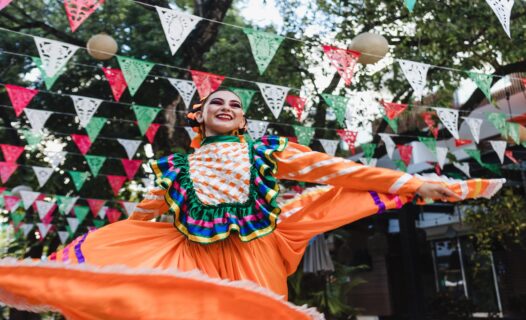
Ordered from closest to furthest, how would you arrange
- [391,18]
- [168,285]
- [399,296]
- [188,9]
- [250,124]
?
1. [168,285]
2. [250,124]
3. [391,18]
4. [188,9]
5. [399,296]

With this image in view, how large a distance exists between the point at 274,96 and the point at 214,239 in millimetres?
3477

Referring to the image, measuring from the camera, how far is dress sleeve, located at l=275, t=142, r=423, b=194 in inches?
94.0

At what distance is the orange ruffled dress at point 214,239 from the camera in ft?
5.65

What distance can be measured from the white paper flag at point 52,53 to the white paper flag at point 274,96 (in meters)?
2.01

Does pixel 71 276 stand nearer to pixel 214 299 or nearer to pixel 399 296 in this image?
pixel 214 299

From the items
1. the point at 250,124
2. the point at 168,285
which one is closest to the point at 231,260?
the point at 168,285

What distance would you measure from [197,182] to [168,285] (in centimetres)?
79

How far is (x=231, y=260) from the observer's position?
229 centimetres

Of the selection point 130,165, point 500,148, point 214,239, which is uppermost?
point 130,165

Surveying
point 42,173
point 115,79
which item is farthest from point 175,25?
point 42,173

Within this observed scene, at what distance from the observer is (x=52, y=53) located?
14.7ft

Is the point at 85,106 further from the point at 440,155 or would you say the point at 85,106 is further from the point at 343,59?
the point at 440,155

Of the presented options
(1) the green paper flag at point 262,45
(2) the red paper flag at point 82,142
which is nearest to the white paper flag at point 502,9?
(1) the green paper flag at point 262,45

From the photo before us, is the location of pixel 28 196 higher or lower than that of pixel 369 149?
lower
